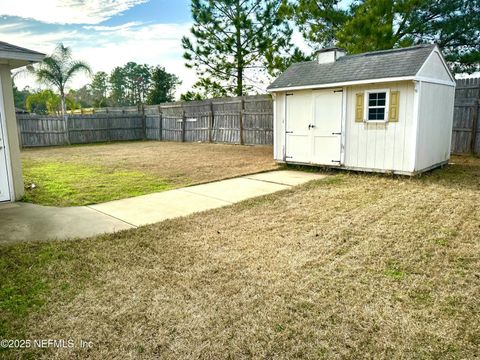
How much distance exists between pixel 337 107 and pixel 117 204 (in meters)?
5.44

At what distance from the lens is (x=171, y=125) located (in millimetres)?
19172

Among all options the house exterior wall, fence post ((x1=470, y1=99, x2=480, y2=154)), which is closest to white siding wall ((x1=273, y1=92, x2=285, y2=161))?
fence post ((x1=470, y1=99, x2=480, y2=154))

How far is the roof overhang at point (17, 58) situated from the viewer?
5.54m

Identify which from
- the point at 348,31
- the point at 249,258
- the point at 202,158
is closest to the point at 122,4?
the point at 202,158

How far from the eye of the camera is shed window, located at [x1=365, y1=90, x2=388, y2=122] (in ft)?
25.7

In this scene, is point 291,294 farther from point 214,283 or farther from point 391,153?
point 391,153

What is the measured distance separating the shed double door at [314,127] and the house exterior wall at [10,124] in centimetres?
611

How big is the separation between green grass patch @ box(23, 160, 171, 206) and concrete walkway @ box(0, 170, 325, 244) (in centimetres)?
40

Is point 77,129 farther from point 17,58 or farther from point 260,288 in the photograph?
point 260,288

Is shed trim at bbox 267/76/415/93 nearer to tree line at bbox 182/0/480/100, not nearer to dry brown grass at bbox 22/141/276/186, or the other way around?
dry brown grass at bbox 22/141/276/186

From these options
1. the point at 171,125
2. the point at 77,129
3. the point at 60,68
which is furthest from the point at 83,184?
the point at 60,68

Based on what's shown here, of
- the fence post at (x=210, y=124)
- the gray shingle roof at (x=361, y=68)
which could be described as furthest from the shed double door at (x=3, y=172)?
the fence post at (x=210, y=124)

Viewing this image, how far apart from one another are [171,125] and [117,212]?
1412 centimetres

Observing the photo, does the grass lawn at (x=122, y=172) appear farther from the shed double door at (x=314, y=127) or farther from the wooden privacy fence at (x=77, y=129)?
the wooden privacy fence at (x=77, y=129)
